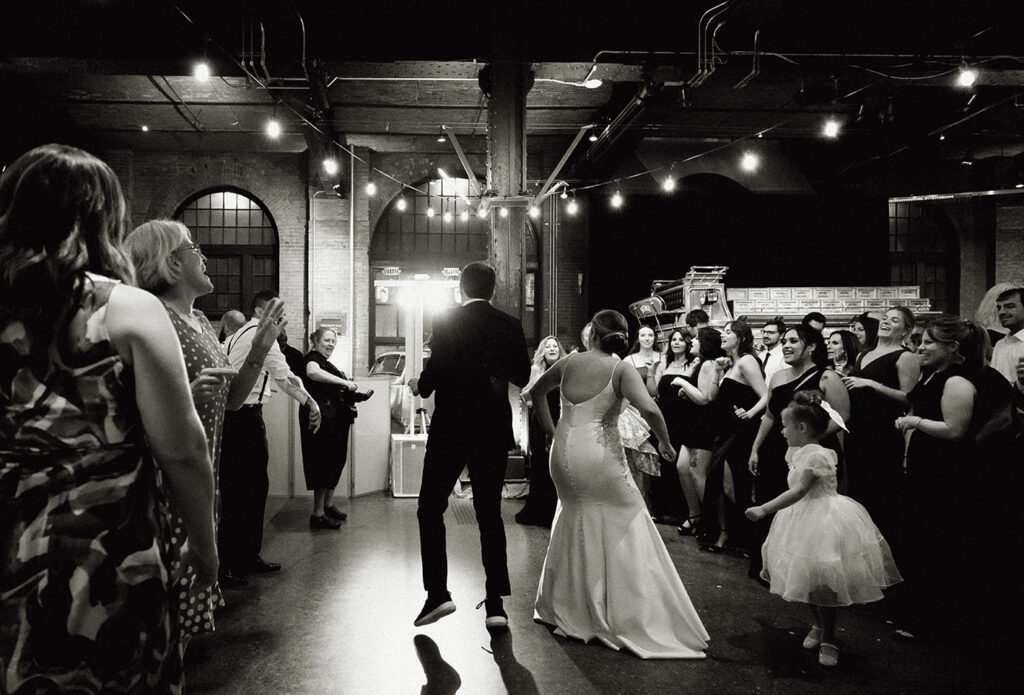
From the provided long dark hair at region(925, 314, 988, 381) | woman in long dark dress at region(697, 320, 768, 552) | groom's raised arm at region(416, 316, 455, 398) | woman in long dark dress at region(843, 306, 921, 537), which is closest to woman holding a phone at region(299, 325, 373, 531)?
groom's raised arm at region(416, 316, 455, 398)

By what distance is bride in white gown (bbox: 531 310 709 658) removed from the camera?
3521 millimetres

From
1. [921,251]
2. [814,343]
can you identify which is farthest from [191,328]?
[921,251]

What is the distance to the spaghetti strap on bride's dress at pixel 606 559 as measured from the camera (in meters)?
3.51

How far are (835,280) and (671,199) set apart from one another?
12.6 ft

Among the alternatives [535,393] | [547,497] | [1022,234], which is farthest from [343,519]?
[1022,234]

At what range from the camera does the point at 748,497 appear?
18.5 feet

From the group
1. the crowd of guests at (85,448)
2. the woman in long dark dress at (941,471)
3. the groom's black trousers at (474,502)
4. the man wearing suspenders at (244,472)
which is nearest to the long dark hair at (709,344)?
the woman in long dark dress at (941,471)

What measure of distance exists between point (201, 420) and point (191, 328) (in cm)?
30

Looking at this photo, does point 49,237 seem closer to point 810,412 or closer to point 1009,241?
point 810,412

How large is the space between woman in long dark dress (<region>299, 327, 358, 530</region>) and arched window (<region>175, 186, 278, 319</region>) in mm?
8345

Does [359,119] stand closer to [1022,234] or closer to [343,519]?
[343,519]

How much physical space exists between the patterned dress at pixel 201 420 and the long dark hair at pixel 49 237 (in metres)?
0.79

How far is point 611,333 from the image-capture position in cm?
385

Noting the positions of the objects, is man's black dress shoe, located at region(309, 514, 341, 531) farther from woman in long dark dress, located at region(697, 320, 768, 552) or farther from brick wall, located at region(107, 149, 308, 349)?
brick wall, located at region(107, 149, 308, 349)
